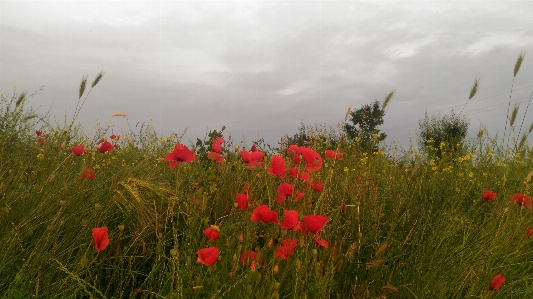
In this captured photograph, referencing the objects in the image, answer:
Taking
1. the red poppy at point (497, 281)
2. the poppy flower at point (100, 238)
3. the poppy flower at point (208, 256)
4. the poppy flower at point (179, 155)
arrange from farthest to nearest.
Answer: the poppy flower at point (179, 155) < the red poppy at point (497, 281) < the poppy flower at point (100, 238) < the poppy flower at point (208, 256)

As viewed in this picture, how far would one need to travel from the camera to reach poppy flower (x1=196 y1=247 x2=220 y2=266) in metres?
1.29

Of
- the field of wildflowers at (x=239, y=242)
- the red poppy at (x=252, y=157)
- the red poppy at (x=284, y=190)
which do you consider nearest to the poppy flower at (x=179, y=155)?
the field of wildflowers at (x=239, y=242)

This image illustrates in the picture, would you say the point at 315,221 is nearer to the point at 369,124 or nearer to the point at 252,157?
the point at 252,157

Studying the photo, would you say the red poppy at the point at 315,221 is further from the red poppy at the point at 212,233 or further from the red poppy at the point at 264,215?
the red poppy at the point at 212,233

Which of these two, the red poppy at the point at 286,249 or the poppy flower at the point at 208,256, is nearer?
the poppy flower at the point at 208,256

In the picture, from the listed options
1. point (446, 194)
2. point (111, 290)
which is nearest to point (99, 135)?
point (111, 290)

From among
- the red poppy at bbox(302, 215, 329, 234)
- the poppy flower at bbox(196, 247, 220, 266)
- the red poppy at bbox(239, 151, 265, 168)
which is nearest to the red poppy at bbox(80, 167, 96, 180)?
the red poppy at bbox(239, 151, 265, 168)

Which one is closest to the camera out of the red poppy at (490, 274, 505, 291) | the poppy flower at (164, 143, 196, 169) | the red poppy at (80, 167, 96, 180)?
the red poppy at (490, 274, 505, 291)

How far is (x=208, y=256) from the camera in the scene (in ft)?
4.31

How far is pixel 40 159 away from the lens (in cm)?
325

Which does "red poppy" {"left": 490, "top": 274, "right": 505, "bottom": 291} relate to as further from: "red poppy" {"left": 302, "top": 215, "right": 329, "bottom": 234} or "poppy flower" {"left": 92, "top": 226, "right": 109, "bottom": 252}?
"poppy flower" {"left": 92, "top": 226, "right": 109, "bottom": 252}

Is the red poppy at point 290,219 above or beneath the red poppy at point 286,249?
above

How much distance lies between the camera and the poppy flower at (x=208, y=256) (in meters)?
1.29

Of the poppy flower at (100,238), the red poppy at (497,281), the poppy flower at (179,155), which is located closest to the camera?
the poppy flower at (100,238)
